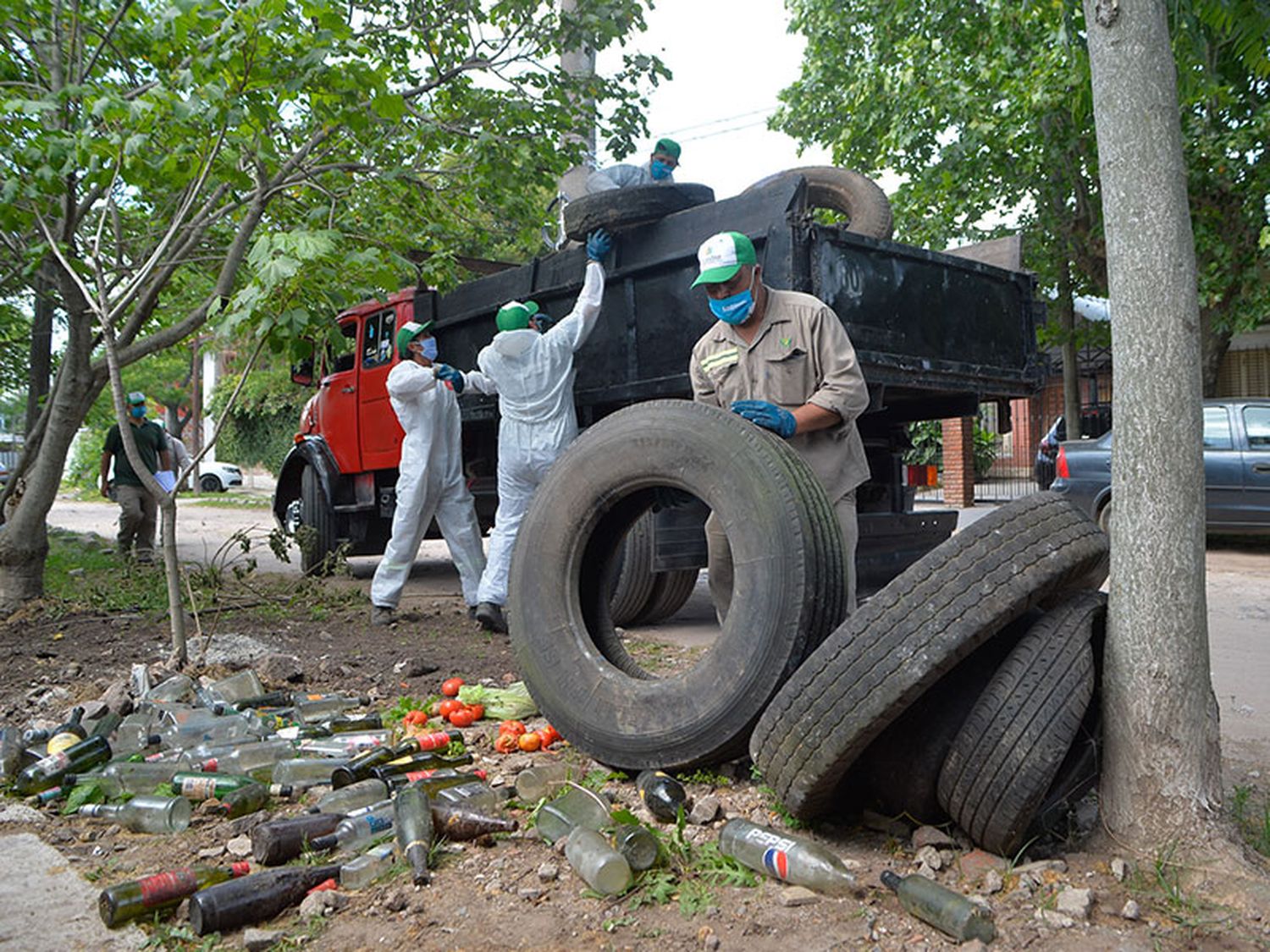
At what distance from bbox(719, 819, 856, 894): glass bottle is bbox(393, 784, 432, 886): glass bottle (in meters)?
0.77

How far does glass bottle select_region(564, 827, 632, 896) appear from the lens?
7.95ft

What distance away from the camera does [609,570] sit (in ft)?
12.5

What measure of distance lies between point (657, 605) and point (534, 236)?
13.9 feet

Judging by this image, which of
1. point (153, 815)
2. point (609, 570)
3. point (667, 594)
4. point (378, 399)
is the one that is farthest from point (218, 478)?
point (153, 815)

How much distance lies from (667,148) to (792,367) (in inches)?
133

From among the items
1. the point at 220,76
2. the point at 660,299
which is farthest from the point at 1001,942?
the point at 220,76

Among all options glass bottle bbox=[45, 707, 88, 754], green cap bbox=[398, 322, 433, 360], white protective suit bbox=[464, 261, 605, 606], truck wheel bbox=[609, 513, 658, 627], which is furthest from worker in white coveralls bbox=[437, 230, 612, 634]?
glass bottle bbox=[45, 707, 88, 754]

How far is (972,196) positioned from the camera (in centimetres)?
1395

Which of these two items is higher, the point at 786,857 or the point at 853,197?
the point at 853,197

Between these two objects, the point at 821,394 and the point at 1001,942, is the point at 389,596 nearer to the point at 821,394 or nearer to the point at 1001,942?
the point at 821,394

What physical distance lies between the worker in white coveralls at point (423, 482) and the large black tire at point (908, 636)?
414 cm

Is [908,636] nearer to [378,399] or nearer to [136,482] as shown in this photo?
[378,399]

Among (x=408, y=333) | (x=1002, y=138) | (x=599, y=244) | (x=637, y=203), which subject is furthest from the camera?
(x=1002, y=138)

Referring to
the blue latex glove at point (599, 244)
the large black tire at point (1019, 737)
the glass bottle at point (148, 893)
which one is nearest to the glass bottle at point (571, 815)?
the glass bottle at point (148, 893)
